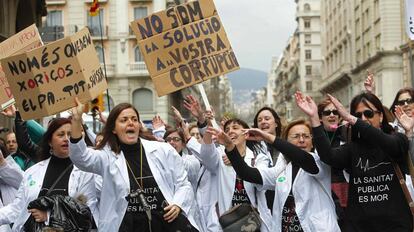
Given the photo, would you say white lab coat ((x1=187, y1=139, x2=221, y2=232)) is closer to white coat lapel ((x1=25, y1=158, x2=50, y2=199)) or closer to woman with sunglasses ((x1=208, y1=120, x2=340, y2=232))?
woman with sunglasses ((x1=208, y1=120, x2=340, y2=232))

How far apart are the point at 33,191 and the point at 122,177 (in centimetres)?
84

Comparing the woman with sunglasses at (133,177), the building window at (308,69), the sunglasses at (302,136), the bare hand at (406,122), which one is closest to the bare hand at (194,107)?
the woman with sunglasses at (133,177)

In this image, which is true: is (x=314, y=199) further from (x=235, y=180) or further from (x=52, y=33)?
(x=52, y=33)

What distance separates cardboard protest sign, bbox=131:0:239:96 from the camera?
754cm

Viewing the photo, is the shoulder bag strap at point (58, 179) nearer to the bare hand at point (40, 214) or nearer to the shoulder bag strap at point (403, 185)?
the bare hand at point (40, 214)

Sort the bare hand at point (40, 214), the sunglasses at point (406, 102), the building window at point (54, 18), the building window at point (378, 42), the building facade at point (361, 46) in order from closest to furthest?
the bare hand at point (40, 214) < the sunglasses at point (406, 102) < the building window at point (54, 18) < the building facade at point (361, 46) < the building window at point (378, 42)

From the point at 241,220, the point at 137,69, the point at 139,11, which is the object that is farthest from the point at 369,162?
the point at 139,11

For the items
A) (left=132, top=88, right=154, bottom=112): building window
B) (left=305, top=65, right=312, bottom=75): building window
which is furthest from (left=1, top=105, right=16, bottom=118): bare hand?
(left=305, top=65, right=312, bottom=75): building window

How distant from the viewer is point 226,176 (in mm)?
6824

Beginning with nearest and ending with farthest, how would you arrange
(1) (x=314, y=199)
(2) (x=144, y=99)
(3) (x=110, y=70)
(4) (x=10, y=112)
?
(1) (x=314, y=199) → (4) (x=10, y=112) → (3) (x=110, y=70) → (2) (x=144, y=99)

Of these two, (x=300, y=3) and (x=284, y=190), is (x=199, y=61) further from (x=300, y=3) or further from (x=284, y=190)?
(x=300, y=3)

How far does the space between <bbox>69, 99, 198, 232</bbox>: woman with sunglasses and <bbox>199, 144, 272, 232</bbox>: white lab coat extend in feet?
2.73

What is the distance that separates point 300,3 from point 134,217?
356 feet

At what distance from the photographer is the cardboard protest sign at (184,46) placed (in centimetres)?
754
